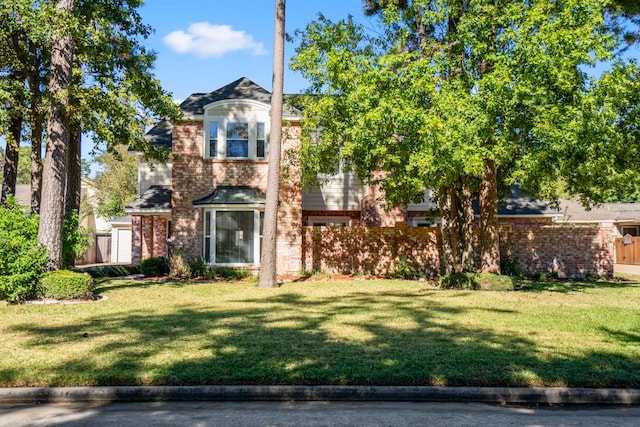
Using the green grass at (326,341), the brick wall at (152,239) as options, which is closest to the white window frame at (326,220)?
the brick wall at (152,239)

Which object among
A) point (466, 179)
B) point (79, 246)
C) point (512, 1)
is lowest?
point (79, 246)

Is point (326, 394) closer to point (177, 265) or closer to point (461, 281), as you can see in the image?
point (461, 281)

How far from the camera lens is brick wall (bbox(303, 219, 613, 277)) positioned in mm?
20219

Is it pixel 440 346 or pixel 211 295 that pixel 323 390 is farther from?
pixel 211 295

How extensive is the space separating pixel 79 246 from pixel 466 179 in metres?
11.7

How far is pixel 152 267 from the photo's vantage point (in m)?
19.5

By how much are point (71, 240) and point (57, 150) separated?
250 centimetres

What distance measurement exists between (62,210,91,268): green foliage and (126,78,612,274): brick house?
5.39 m

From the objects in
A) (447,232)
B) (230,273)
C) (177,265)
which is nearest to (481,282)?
(447,232)

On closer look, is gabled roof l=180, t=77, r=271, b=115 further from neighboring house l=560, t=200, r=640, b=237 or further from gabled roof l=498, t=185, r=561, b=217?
neighboring house l=560, t=200, r=640, b=237

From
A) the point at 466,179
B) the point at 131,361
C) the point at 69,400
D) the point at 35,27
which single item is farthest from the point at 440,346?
the point at 35,27

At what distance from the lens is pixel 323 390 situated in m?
5.48

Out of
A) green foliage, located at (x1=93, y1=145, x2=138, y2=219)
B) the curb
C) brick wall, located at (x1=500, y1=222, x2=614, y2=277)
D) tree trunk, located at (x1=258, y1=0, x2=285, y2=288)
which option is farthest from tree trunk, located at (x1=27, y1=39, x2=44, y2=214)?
green foliage, located at (x1=93, y1=145, x2=138, y2=219)

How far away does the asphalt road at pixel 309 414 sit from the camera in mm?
4758
